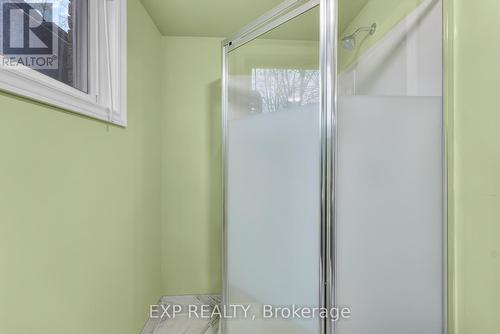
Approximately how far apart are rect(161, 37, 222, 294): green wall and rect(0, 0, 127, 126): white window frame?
73cm

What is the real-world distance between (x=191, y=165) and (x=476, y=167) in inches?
71.9

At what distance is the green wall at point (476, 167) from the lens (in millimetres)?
857

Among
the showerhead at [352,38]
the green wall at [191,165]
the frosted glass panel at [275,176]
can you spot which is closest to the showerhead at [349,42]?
the showerhead at [352,38]

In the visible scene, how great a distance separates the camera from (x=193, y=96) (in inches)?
88.9

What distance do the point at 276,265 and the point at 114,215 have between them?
85cm

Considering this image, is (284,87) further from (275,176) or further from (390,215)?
(390,215)

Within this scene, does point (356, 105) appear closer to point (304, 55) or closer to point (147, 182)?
point (304, 55)

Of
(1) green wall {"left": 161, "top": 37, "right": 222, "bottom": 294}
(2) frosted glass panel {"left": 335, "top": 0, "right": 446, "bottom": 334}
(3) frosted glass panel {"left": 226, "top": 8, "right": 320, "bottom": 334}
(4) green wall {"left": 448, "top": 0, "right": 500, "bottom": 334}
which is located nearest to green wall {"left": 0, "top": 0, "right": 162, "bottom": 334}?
(1) green wall {"left": 161, "top": 37, "right": 222, "bottom": 294}

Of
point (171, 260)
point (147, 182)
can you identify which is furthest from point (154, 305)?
point (147, 182)

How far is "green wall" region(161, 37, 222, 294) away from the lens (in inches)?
88.2

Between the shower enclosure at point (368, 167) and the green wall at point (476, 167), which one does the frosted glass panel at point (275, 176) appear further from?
the green wall at point (476, 167)

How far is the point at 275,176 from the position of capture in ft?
4.48

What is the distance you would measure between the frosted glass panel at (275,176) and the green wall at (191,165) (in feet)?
2.06

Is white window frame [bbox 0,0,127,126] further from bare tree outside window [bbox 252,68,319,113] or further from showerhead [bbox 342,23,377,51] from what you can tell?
showerhead [bbox 342,23,377,51]
